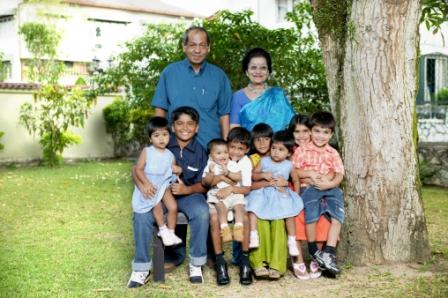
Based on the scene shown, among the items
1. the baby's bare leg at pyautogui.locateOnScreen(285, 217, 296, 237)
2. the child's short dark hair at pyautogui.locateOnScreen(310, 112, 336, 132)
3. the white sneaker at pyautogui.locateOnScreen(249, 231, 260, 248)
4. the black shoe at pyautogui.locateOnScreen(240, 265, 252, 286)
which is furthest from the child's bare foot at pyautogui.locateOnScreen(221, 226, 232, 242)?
the child's short dark hair at pyautogui.locateOnScreen(310, 112, 336, 132)

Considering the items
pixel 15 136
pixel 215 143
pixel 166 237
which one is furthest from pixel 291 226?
pixel 15 136

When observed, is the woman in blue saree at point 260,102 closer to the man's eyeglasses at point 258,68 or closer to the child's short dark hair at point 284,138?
the man's eyeglasses at point 258,68

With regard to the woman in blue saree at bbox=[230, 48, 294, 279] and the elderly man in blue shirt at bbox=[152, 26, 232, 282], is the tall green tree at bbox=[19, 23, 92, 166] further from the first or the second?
the woman in blue saree at bbox=[230, 48, 294, 279]

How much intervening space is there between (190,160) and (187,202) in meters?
0.37

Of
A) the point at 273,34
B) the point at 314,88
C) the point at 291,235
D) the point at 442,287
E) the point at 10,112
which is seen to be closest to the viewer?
the point at 442,287

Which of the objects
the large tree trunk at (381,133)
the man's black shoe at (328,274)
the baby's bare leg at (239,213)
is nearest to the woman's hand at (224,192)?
the baby's bare leg at (239,213)

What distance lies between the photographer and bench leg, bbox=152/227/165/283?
5379 millimetres

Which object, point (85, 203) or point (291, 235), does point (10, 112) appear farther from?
point (291, 235)

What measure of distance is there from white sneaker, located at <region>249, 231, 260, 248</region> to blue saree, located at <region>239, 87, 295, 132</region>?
95cm

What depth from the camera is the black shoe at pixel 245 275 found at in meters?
5.36

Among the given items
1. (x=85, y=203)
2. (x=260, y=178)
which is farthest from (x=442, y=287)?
(x=85, y=203)

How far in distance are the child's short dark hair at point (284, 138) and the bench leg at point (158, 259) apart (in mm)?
1215

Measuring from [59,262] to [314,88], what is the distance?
20.4ft

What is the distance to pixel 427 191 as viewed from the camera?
448 inches
